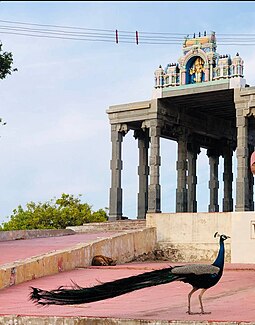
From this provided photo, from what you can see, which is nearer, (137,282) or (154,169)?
(137,282)

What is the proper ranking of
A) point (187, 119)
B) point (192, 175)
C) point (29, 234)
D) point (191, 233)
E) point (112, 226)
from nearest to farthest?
1. point (191, 233)
2. point (29, 234)
3. point (112, 226)
4. point (187, 119)
5. point (192, 175)

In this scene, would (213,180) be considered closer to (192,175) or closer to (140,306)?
(192,175)

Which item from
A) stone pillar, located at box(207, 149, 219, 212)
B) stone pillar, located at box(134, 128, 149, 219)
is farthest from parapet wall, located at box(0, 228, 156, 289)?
stone pillar, located at box(207, 149, 219, 212)

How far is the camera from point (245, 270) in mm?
16781

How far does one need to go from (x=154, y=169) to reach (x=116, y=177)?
6.27 ft

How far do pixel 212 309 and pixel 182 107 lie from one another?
23890 mm

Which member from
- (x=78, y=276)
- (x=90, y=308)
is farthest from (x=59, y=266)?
(x=90, y=308)

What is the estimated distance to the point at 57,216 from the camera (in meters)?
46.2

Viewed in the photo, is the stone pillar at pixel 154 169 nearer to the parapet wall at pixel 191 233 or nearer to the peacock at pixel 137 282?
the parapet wall at pixel 191 233

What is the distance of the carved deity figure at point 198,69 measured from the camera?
31797 millimetres

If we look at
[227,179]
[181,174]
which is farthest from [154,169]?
[227,179]

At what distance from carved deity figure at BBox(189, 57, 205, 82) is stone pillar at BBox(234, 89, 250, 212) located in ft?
8.24

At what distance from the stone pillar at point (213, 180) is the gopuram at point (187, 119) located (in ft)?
0.25

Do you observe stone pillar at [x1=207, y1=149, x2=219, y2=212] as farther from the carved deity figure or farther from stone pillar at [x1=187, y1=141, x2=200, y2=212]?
the carved deity figure
